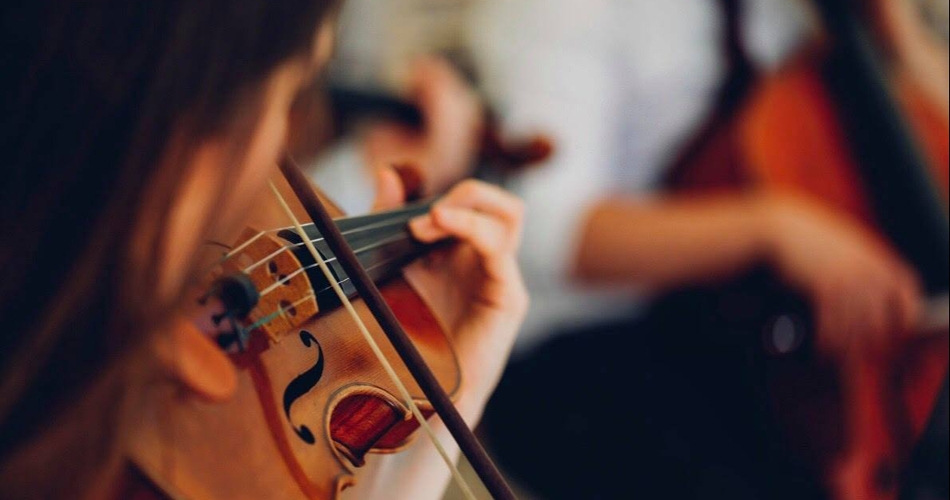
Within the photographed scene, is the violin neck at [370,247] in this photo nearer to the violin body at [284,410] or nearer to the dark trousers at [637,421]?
the violin body at [284,410]

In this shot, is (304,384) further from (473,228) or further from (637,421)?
(637,421)

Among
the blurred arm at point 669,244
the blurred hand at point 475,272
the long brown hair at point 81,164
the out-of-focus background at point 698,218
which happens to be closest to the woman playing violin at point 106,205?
the long brown hair at point 81,164

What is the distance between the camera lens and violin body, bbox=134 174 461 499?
0.82 ft

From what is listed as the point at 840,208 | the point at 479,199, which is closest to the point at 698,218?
the point at 840,208

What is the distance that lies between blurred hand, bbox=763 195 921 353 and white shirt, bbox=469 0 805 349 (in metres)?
0.18

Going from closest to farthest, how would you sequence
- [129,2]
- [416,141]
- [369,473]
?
[129,2]
[369,473]
[416,141]

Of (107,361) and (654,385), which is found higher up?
(107,361)

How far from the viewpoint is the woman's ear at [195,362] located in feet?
0.82

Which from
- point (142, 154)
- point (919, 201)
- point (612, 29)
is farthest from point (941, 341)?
point (142, 154)

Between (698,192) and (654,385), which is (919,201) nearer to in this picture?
(698,192)

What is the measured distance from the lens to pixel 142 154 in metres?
0.24

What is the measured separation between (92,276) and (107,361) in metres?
0.03

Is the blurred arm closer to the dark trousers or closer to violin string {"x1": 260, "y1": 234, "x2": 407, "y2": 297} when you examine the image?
the dark trousers

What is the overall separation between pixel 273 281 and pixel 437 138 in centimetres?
55
